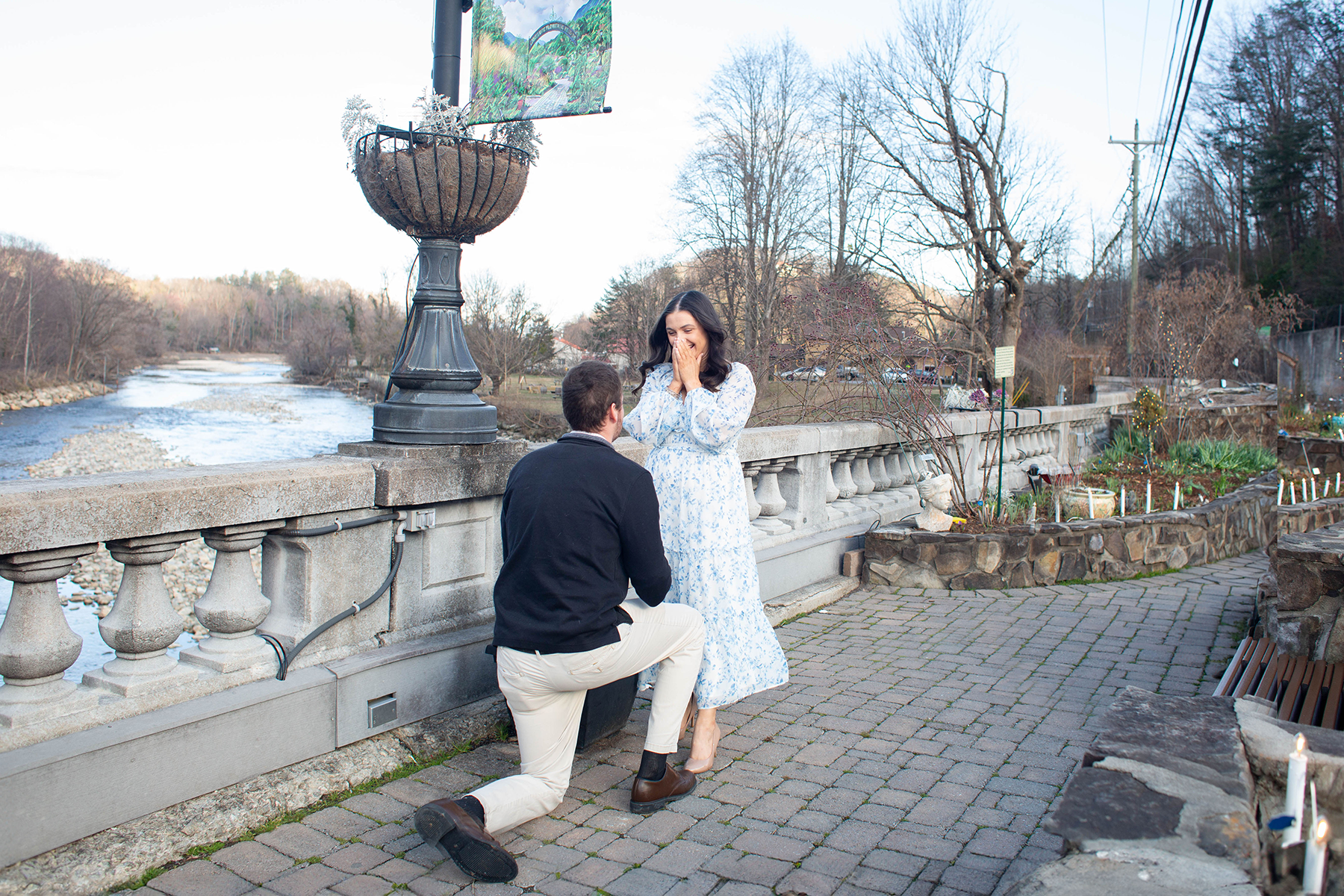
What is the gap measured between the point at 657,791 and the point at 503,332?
4106 centimetres

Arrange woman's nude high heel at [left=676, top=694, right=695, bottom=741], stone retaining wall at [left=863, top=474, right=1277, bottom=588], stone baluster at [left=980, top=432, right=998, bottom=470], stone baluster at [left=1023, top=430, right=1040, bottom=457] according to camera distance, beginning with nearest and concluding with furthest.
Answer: woman's nude high heel at [left=676, top=694, right=695, bottom=741]
stone retaining wall at [left=863, top=474, right=1277, bottom=588]
stone baluster at [left=980, top=432, right=998, bottom=470]
stone baluster at [left=1023, top=430, right=1040, bottom=457]

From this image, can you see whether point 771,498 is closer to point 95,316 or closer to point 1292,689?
point 1292,689

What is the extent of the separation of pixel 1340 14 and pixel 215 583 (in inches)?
1702

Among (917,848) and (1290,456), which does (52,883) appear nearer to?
(917,848)

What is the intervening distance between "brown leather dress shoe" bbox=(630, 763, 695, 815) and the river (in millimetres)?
7979

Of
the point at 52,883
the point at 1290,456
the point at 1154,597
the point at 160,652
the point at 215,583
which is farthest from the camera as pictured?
the point at 1290,456

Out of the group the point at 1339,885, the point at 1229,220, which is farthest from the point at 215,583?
the point at 1229,220

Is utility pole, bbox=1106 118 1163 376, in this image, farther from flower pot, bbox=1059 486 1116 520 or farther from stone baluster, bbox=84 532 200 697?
stone baluster, bbox=84 532 200 697

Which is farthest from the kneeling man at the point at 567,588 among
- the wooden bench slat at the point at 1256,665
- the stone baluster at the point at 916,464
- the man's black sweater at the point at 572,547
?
the stone baluster at the point at 916,464

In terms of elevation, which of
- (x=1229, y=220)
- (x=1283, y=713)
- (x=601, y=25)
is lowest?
(x=1283, y=713)

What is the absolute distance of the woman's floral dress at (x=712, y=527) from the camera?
3.40 m

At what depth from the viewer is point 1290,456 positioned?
42.5ft

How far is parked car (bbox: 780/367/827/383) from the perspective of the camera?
883 cm

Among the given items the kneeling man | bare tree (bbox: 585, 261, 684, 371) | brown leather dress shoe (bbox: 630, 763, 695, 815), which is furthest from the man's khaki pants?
bare tree (bbox: 585, 261, 684, 371)
